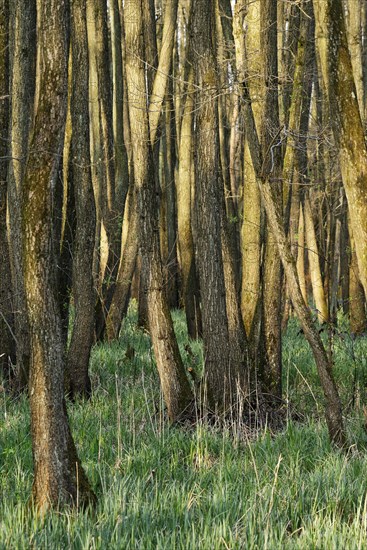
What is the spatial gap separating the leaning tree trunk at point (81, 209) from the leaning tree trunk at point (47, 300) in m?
3.89

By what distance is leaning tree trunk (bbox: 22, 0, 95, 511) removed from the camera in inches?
188

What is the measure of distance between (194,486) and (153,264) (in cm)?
299

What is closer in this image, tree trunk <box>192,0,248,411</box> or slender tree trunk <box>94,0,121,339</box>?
tree trunk <box>192,0,248,411</box>

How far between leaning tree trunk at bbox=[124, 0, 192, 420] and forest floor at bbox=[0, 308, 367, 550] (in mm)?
300

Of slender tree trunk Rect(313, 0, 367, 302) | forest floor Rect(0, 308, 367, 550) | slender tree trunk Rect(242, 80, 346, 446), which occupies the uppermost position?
slender tree trunk Rect(313, 0, 367, 302)

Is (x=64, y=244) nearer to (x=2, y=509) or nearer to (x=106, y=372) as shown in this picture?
(x=106, y=372)

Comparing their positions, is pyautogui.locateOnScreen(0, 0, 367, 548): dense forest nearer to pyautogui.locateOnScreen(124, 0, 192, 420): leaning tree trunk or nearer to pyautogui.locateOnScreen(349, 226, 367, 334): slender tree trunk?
pyautogui.locateOnScreen(124, 0, 192, 420): leaning tree trunk

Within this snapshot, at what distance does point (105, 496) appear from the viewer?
4891mm

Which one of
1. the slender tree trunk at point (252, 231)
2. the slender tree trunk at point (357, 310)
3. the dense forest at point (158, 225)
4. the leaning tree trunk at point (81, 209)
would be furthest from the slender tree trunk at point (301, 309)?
the slender tree trunk at point (357, 310)

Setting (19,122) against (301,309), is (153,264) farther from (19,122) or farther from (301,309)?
(19,122)

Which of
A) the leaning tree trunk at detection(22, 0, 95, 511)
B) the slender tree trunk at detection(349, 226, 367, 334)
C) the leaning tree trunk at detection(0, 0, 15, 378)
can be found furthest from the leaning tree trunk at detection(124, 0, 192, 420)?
the slender tree trunk at detection(349, 226, 367, 334)

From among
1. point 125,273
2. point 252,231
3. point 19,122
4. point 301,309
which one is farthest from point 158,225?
point 125,273

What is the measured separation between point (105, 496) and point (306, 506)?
122 centimetres

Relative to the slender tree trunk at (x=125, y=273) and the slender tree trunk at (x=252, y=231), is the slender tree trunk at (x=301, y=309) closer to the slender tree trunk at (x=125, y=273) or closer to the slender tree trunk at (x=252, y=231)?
the slender tree trunk at (x=252, y=231)
